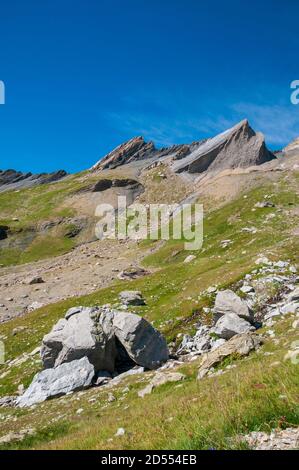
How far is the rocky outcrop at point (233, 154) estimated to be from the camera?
6363 inches

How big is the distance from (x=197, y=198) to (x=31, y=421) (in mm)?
119280

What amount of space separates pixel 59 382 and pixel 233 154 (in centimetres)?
14850

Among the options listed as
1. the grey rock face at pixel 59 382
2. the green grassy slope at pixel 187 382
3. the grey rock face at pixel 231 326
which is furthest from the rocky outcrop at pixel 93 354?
the grey rock face at pixel 231 326

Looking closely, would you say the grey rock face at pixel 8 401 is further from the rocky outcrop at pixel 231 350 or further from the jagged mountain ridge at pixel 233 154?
the jagged mountain ridge at pixel 233 154

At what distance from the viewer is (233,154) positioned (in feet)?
539

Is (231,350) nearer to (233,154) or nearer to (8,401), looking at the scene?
(8,401)

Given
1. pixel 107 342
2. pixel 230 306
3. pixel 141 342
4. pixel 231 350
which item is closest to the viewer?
pixel 231 350

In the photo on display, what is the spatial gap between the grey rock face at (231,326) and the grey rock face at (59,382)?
960 centimetres

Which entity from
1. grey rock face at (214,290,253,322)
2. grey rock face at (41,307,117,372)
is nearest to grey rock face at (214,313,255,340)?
grey rock face at (214,290,253,322)

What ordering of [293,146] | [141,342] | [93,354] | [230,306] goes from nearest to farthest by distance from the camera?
[93,354] → [141,342] → [230,306] → [293,146]

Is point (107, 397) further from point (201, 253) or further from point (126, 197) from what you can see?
point (126, 197)

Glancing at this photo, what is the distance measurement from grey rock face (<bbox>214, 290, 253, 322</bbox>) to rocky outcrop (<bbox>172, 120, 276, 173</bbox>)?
133m

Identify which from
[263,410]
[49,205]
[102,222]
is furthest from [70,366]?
[49,205]

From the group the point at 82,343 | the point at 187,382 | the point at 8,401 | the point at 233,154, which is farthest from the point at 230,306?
the point at 233,154
